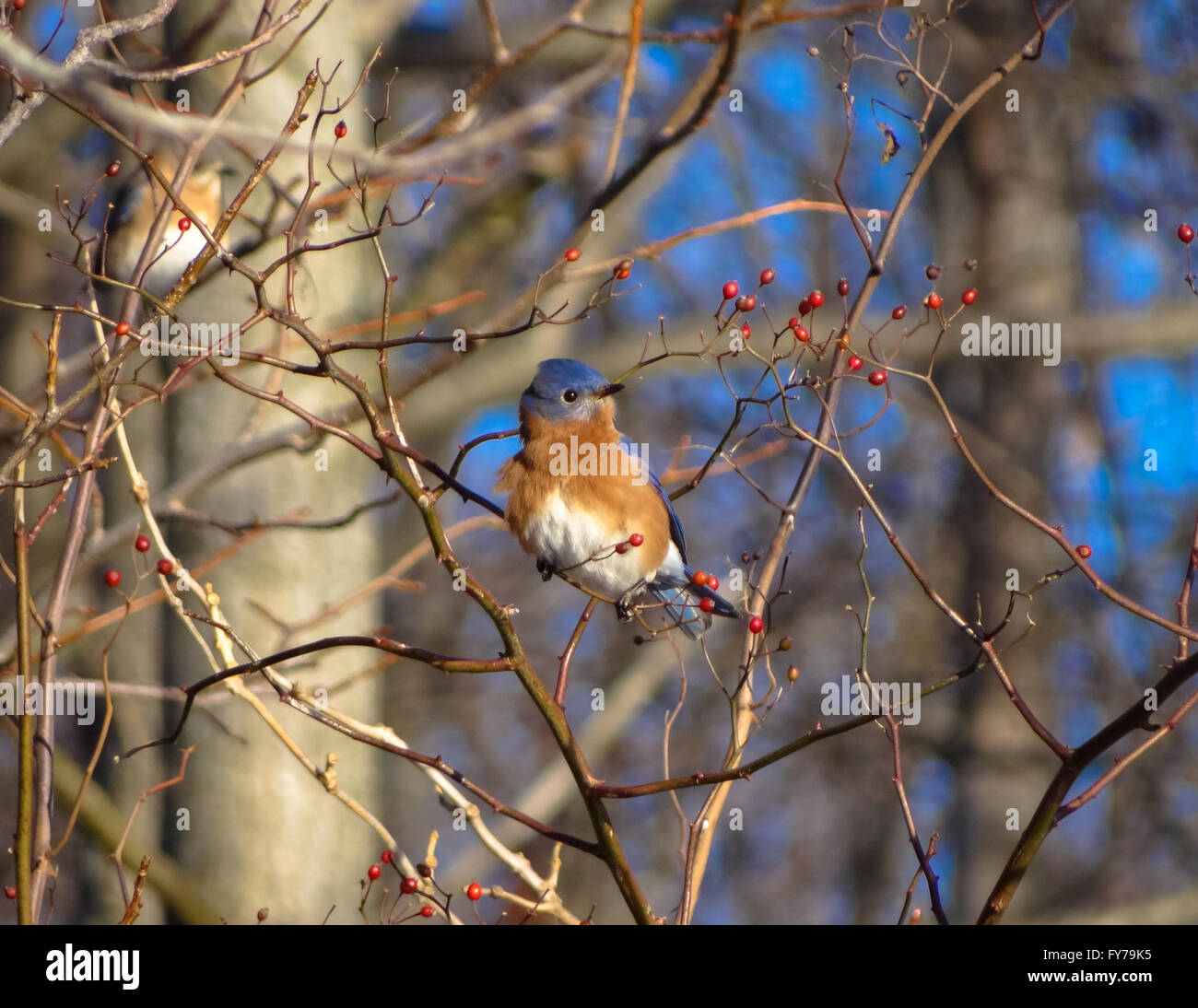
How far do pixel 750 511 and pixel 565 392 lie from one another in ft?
26.8

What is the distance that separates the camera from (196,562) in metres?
5.17

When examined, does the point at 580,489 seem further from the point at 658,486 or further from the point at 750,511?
the point at 750,511

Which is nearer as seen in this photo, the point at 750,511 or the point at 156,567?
the point at 156,567

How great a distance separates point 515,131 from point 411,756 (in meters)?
1.14

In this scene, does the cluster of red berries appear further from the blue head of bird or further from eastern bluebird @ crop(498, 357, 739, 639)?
the blue head of bird

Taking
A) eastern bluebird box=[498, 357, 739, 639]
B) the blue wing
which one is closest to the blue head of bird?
eastern bluebird box=[498, 357, 739, 639]

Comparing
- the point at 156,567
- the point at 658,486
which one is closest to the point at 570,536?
the point at 658,486

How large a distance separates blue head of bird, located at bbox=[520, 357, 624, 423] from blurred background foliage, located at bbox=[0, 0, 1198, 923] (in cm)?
168

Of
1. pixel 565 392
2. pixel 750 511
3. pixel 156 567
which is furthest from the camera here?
pixel 750 511

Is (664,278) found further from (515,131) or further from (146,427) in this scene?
(515,131)

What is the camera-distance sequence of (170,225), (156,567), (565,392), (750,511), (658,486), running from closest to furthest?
(156,567) → (565,392) → (658,486) → (170,225) → (750,511)

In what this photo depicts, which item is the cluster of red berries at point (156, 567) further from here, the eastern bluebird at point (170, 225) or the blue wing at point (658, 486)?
the eastern bluebird at point (170, 225)

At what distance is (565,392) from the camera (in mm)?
3895
